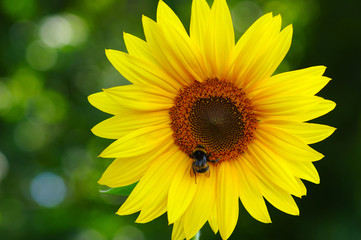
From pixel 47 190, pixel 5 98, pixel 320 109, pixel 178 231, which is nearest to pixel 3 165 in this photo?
pixel 47 190

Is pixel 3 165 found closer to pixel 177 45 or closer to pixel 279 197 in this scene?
pixel 177 45

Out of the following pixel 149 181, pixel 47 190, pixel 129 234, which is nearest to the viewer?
pixel 149 181

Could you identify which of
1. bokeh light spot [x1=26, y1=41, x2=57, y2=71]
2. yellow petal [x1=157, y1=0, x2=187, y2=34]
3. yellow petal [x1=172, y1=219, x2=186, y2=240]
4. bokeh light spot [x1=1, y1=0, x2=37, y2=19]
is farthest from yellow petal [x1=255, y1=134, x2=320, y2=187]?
bokeh light spot [x1=1, y1=0, x2=37, y2=19]

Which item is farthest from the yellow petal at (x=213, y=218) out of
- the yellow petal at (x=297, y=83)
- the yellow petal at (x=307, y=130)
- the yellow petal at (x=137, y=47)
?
the yellow petal at (x=137, y=47)

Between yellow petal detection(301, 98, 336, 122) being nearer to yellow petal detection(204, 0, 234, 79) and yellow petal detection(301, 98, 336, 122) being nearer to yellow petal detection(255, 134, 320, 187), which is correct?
yellow petal detection(255, 134, 320, 187)

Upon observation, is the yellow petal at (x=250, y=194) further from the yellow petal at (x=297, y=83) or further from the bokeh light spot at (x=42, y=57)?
the bokeh light spot at (x=42, y=57)

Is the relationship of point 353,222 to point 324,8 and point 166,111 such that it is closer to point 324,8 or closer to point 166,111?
point 324,8

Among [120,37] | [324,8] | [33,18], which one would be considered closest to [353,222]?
[324,8]
